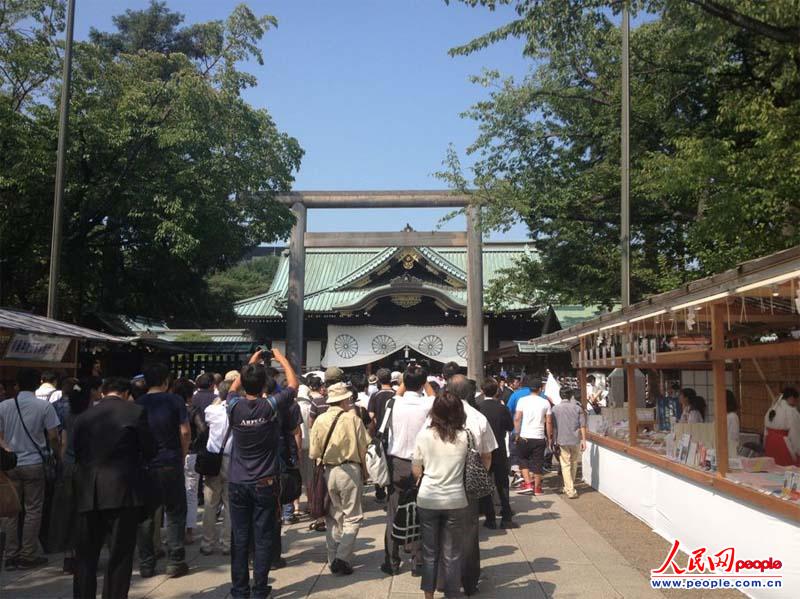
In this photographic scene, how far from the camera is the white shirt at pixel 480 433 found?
5855mm

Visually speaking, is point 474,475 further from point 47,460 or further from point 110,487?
point 47,460

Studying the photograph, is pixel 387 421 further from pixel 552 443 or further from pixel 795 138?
pixel 795 138

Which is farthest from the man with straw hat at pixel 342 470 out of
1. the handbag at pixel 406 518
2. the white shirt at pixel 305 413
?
the white shirt at pixel 305 413

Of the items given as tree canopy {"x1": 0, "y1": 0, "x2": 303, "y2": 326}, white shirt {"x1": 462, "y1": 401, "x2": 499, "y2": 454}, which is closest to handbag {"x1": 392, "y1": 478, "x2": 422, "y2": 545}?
white shirt {"x1": 462, "y1": 401, "x2": 499, "y2": 454}

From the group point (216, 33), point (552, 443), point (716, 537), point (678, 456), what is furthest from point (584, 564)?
point (216, 33)

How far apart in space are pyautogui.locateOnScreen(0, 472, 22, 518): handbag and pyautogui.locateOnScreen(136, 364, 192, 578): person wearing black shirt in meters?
1.02

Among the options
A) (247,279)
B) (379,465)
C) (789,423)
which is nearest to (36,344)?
(379,465)

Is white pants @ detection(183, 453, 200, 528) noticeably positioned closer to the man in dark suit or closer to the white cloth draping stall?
the man in dark suit

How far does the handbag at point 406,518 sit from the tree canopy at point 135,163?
9708 millimetres

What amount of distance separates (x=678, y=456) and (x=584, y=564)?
1.82 meters

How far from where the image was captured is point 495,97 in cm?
1596

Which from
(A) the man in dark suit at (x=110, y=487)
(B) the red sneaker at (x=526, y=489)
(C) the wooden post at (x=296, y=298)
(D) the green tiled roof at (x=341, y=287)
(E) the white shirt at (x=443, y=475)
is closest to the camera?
(A) the man in dark suit at (x=110, y=487)

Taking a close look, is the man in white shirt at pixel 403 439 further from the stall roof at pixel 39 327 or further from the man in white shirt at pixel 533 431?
the stall roof at pixel 39 327

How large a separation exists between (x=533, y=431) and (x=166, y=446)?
238 inches
